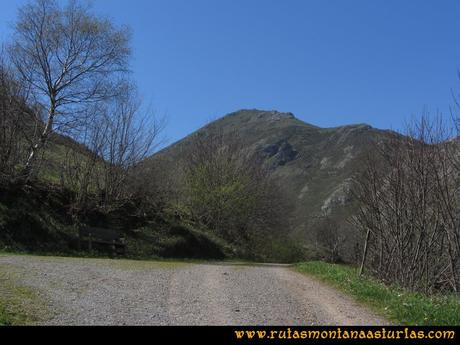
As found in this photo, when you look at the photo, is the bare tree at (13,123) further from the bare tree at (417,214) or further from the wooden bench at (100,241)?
the bare tree at (417,214)

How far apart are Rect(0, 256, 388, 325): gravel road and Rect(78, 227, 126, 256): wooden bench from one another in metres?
8.44

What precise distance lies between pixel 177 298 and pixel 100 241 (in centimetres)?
1493

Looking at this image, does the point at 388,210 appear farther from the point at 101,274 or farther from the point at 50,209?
the point at 50,209

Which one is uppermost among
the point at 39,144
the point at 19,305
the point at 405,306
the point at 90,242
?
the point at 39,144

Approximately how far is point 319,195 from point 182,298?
128m

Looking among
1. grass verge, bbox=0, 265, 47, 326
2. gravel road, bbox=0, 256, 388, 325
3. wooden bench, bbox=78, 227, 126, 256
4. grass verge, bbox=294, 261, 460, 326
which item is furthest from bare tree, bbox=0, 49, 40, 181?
grass verge, bbox=294, 261, 460, 326

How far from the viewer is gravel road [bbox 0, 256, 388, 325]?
27.7ft

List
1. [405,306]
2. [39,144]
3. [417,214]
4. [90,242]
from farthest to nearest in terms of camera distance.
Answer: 1. [39,144]
2. [90,242]
3. [417,214]
4. [405,306]

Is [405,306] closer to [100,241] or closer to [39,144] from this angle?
[100,241]

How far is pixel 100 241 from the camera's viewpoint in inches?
969

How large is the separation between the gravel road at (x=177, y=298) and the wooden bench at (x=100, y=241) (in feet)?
27.7
